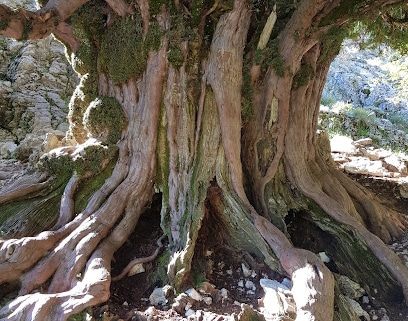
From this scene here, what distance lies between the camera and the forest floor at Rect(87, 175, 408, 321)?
8.83 ft

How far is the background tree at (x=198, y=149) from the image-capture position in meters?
3.30

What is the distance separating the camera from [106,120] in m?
4.04

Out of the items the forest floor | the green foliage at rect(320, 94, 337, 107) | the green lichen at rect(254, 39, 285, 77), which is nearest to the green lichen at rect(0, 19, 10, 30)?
the forest floor

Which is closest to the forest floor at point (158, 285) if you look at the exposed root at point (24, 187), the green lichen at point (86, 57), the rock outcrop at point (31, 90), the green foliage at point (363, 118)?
the exposed root at point (24, 187)

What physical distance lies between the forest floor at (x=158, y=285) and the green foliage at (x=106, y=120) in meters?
0.88

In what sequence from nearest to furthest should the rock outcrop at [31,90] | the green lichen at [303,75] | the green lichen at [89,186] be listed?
1. the green lichen at [89,186]
2. the green lichen at [303,75]
3. the rock outcrop at [31,90]

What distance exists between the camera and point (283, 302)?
2678mm

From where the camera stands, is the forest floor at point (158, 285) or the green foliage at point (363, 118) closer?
the forest floor at point (158, 285)

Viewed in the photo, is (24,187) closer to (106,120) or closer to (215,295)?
(106,120)

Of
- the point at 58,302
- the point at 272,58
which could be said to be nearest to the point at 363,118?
the point at 272,58

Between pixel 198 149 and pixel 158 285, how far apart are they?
54.1 inches

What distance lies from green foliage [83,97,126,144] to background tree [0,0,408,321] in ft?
0.05

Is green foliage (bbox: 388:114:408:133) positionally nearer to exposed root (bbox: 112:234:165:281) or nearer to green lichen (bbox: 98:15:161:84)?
green lichen (bbox: 98:15:161:84)

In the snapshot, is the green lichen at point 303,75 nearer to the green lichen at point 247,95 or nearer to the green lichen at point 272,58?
the green lichen at point 272,58
